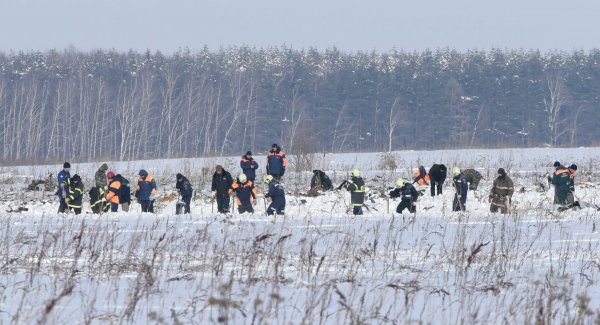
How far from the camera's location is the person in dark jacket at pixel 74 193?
64.1 ft

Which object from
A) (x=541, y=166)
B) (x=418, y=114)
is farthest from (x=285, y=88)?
(x=541, y=166)

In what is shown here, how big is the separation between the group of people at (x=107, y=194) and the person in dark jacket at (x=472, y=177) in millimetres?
9777

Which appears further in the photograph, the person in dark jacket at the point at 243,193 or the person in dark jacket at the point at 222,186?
the person in dark jacket at the point at 222,186

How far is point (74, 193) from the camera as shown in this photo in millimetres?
19750

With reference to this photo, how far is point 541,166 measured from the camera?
1497 inches

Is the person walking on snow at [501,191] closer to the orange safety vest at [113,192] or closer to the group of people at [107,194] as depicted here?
the group of people at [107,194]

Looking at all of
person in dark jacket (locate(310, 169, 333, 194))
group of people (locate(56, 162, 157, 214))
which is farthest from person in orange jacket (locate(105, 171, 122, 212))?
person in dark jacket (locate(310, 169, 333, 194))

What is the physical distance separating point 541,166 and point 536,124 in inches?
1910

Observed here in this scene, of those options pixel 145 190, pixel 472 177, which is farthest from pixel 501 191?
pixel 145 190

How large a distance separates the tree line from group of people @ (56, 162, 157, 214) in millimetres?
55064

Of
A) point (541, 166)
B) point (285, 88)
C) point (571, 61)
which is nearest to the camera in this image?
point (541, 166)

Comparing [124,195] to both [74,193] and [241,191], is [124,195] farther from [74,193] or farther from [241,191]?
[241,191]

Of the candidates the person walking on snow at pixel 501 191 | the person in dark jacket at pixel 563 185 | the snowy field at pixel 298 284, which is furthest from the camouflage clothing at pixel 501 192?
the snowy field at pixel 298 284

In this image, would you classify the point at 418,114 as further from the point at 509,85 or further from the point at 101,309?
the point at 101,309
